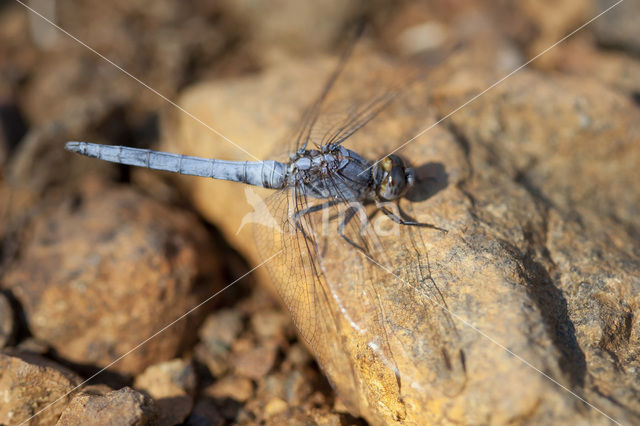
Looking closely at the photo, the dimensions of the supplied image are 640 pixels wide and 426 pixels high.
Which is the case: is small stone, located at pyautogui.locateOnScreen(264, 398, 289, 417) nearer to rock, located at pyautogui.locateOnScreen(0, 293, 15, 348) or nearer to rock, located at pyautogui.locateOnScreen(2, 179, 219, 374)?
rock, located at pyautogui.locateOnScreen(2, 179, 219, 374)

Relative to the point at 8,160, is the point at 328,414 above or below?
below

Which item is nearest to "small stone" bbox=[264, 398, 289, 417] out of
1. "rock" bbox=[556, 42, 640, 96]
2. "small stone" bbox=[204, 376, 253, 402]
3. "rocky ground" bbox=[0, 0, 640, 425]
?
"rocky ground" bbox=[0, 0, 640, 425]

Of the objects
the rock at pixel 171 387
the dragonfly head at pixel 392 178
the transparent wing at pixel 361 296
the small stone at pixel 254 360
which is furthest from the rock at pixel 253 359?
the dragonfly head at pixel 392 178

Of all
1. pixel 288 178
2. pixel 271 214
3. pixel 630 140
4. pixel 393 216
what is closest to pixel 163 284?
pixel 271 214

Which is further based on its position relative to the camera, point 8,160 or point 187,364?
point 8,160

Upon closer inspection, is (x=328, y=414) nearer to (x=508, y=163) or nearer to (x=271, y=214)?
(x=271, y=214)

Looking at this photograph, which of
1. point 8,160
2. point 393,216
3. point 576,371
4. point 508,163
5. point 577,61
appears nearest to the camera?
point 576,371

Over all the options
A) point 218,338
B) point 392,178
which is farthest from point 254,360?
point 392,178

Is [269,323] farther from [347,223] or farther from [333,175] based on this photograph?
[333,175]

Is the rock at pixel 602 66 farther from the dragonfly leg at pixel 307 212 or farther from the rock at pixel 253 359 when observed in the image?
the rock at pixel 253 359
